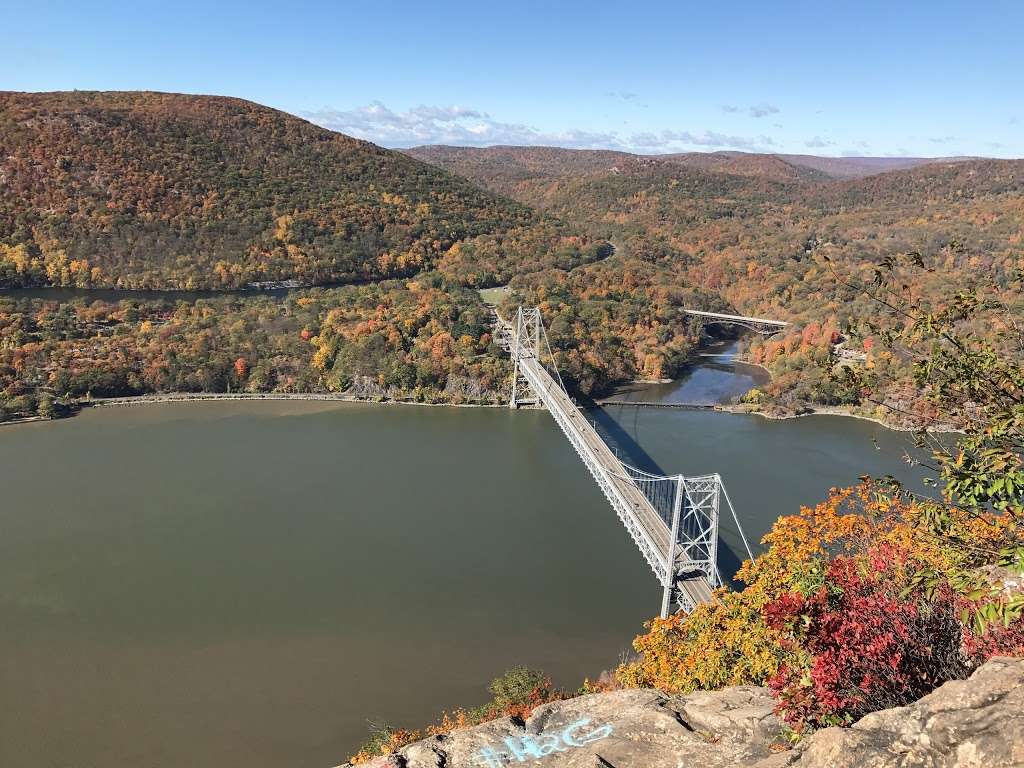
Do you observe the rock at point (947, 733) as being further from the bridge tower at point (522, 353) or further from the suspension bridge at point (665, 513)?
the bridge tower at point (522, 353)

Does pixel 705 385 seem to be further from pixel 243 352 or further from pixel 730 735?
pixel 730 735

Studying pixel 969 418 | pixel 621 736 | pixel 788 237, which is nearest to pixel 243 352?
pixel 621 736

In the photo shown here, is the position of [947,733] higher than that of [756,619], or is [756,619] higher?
[947,733]

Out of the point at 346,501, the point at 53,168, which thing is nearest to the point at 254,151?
the point at 53,168

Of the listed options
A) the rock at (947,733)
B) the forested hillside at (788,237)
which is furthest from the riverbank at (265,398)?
the rock at (947,733)

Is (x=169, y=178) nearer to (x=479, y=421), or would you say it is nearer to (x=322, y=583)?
(x=479, y=421)

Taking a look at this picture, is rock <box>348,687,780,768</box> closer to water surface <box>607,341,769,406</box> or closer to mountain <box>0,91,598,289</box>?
water surface <box>607,341,769,406</box>

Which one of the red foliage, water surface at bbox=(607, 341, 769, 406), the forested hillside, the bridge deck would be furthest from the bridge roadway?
the bridge deck
